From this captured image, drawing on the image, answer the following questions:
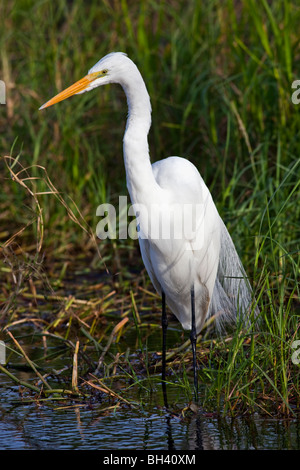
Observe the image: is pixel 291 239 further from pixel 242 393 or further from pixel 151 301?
pixel 242 393

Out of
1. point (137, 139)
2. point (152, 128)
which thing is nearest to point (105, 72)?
point (137, 139)

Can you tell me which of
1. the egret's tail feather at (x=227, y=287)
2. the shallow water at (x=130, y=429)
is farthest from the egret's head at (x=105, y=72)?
the shallow water at (x=130, y=429)

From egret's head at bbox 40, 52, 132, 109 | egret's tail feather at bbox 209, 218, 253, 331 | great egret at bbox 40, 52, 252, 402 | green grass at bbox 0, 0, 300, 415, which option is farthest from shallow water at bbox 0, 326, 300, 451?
egret's head at bbox 40, 52, 132, 109

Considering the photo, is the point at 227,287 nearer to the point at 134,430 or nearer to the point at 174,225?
the point at 174,225

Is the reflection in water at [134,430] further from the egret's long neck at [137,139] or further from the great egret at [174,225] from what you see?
the egret's long neck at [137,139]

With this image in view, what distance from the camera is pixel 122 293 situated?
14.0ft

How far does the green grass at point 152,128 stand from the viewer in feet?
13.7

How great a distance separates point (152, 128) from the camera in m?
5.19

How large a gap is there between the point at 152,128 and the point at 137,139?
2279mm

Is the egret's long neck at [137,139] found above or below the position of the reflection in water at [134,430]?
above
